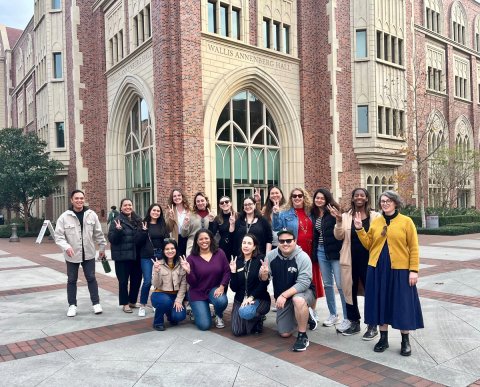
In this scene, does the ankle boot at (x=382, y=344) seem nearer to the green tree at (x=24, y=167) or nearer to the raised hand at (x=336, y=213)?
the raised hand at (x=336, y=213)

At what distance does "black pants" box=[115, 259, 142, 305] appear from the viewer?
683cm

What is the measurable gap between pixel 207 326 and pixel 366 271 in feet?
6.95

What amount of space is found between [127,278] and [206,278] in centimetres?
164

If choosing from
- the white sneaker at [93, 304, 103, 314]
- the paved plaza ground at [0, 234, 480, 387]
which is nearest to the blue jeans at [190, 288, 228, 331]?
the paved plaza ground at [0, 234, 480, 387]

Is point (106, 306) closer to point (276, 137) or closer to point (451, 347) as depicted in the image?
point (451, 347)

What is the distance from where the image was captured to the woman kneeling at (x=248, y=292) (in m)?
5.43

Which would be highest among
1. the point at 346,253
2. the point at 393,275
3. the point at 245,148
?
the point at 245,148

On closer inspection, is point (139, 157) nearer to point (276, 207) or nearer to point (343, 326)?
point (276, 207)

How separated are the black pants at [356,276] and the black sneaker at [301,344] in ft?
2.69

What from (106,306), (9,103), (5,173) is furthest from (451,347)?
(9,103)

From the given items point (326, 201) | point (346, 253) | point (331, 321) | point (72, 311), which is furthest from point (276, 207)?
point (72, 311)

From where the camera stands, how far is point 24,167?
2281cm

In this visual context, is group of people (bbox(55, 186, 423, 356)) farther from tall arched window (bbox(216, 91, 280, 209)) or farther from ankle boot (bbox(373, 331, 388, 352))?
tall arched window (bbox(216, 91, 280, 209))

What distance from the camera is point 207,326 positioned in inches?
225
